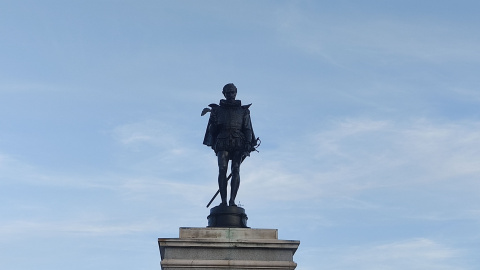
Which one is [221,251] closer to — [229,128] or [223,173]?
[223,173]

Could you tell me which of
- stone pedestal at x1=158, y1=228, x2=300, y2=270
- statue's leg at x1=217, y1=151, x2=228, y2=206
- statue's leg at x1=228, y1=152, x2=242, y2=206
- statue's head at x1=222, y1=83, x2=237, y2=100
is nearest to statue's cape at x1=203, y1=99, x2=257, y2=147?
statue's head at x1=222, y1=83, x2=237, y2=100

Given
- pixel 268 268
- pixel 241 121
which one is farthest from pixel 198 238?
pixel 241 121

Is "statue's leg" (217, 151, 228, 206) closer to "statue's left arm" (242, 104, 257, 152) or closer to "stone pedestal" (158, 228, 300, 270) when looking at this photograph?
"statue's left arm" (242, 104, 257, 152)

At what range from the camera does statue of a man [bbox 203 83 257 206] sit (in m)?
21.5

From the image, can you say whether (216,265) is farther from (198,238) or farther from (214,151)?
(214,151)

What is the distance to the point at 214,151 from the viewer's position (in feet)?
72.1

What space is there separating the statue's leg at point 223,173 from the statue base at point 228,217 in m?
0.45

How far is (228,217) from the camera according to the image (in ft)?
68.1

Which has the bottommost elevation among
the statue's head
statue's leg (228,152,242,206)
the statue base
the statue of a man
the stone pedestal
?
the stone pedestal

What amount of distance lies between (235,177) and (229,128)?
1.33 meters

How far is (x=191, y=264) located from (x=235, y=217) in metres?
1.92

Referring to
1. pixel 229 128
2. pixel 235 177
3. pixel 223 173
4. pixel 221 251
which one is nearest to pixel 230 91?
pixel 229 128

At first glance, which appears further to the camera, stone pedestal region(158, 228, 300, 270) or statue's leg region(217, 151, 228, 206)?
statue's leg region(217, 151, 228, 206)

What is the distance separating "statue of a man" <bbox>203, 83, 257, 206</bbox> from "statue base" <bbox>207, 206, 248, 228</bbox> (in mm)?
294
